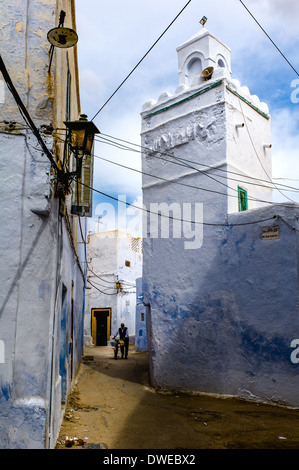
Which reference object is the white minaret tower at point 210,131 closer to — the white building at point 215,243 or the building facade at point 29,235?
the white building at point 215,243

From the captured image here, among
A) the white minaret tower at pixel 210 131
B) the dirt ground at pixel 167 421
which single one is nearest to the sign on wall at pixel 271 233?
the white minaret tower at pixel 210 131

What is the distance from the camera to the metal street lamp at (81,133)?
206 inches

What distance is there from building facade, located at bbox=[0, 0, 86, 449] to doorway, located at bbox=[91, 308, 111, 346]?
2160cm

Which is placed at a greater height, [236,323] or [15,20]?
[15,20]

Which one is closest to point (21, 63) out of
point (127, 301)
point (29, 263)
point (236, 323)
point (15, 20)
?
point (15, 20)

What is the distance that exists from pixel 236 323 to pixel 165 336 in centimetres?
208

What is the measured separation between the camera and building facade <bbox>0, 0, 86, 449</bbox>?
4.78m

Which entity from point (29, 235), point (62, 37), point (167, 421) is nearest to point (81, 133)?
point (62, 37)

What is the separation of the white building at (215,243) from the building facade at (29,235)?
4.79 m

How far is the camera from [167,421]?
7.24m

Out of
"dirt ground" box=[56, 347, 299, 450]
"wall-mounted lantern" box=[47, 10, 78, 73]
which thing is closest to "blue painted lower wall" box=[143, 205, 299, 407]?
"dirt ground" box=[56, 347, 299, 450]

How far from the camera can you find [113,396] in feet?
30.3

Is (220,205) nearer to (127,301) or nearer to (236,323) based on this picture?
(236,323)

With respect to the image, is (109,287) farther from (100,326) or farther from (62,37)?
(62,37)
